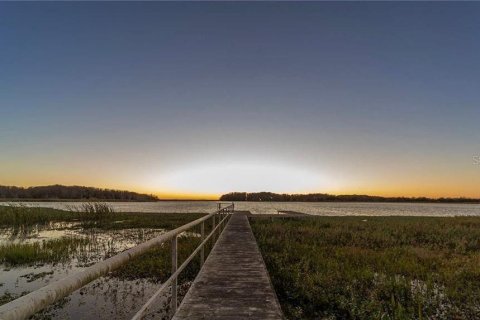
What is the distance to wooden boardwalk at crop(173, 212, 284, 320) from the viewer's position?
4719mm

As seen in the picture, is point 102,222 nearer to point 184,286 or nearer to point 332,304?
point 184,286

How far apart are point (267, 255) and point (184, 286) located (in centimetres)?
437

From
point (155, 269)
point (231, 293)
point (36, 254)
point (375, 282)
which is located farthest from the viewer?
point (36, 254)

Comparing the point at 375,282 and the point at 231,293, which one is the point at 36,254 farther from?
the point at 375,282

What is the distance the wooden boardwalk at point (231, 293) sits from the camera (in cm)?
472

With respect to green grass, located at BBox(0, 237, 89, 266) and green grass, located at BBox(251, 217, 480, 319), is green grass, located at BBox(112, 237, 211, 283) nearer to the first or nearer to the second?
green grass, located at BBox(251, 217, 480, 319)

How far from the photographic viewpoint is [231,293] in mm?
5777

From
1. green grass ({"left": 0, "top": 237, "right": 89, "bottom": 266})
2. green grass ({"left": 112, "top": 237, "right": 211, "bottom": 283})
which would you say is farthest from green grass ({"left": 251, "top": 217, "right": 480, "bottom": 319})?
green grass ({"left": 0, "top": 237, "right": 89, "bottom": 266})

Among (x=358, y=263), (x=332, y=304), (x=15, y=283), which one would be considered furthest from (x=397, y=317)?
(x=15, y=283)

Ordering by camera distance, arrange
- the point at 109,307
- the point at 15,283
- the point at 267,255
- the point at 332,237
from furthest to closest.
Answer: the point at 332,237, the point at 267,255, the point at 15,283, the point at 109,307

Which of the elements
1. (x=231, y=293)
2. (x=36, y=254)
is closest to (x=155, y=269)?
(x=36, y=254)

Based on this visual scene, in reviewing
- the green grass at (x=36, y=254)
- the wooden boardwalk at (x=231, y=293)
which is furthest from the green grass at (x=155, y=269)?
the green grass at (x=36, y=254)

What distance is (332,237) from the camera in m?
19.1

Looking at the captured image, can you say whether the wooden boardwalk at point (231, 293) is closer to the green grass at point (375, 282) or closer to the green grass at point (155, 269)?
the green grass at point (375, 282)
